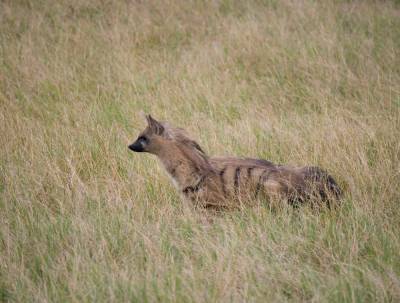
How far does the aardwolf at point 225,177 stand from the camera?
4.23 meters

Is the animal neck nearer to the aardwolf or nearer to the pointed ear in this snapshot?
the aardwolf

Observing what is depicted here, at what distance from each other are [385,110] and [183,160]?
8.66 ft

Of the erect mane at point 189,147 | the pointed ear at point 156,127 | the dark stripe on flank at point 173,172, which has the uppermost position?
the pointed ear at point 156,127

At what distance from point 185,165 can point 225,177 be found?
383mm

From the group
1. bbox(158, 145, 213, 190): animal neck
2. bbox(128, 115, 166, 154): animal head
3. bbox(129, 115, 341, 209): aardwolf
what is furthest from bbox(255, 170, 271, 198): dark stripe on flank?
bbox(128, 115, 166, 154): animal head

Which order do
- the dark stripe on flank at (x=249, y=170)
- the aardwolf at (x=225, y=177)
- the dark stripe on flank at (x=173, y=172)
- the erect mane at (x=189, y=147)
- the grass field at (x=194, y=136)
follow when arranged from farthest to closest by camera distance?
the dark stripe on flank at (x=173, y=172), the erect mane at (x=189, y=147), the dark stripe on flank at (x=249, y=170), the aardwolf at (x=225, y=177), the grass field at (x=194, y=136)

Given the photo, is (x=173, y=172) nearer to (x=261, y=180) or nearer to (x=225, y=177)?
(x=225, y=177)

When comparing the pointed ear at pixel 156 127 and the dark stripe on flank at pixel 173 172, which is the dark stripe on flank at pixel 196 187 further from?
the pointed ear at pixel 156 127

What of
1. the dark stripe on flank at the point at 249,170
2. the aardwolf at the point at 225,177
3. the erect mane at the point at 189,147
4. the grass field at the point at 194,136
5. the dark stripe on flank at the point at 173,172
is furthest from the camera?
the dark stripe on flank at the point at 173,172

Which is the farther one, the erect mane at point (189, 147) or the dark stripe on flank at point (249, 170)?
the erect mane at point (189, 147)

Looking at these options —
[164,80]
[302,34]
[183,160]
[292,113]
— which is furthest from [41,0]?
[183,160]

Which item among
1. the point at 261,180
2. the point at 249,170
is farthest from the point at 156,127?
the point at 261,180

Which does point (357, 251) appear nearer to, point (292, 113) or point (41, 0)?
point (292, 113)

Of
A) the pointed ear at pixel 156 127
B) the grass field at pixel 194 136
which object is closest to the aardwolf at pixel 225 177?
the pointed ear at pixel 156 127
